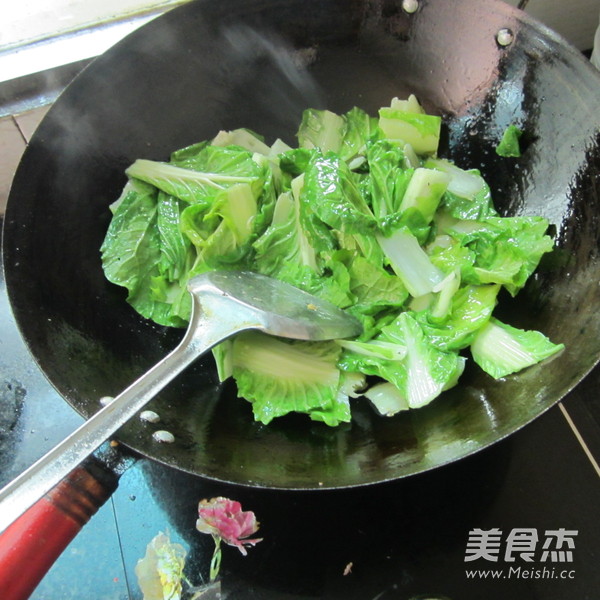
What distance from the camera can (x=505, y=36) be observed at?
51.2 inches

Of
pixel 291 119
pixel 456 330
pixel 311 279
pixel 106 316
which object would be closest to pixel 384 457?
pixel 456 330

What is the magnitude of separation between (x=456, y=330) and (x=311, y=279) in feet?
1.04

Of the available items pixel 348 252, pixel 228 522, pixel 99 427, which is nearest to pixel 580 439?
pixel 348 252

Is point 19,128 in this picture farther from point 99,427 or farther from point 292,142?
point 99,427

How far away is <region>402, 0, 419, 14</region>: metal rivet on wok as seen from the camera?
137cm

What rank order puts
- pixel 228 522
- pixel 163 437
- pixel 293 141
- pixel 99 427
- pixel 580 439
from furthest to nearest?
pixel 293 141 < pixel 580 439 < pixel 228 522 < pixel 163 437 < pixel 99 427

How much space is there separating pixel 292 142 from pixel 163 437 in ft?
2.77

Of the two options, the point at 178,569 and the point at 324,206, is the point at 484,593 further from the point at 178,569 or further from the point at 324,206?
the point at 324,206

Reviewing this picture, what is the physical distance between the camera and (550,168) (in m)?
1.30

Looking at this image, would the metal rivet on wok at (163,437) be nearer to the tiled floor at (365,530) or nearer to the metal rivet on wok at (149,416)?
the metal rivet on wok at (149,416)

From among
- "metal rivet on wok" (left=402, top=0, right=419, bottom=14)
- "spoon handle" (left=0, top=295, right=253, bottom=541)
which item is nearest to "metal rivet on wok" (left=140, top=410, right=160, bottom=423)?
"spoon handle" (left=0, top=295, right=253, bottom=541)

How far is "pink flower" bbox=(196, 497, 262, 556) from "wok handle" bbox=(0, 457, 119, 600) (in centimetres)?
27

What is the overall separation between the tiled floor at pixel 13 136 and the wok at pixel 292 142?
1.17ft

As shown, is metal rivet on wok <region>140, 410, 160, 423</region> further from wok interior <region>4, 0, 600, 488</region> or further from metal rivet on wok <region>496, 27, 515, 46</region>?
metal rivet on wok <region>496, 27, 515, 46</region>
